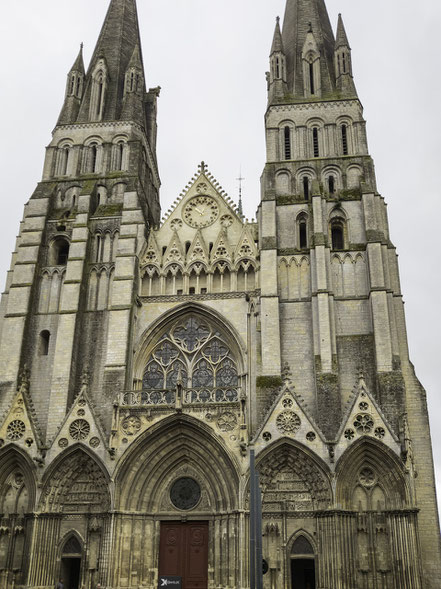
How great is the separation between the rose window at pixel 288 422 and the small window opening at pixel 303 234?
318 inches

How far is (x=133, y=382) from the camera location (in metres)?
Answer: 25.8

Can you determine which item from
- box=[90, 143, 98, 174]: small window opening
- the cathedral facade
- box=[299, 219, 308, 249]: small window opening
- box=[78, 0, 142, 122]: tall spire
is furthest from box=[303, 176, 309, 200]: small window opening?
box=[78, 0, 142, 122]: tall spire

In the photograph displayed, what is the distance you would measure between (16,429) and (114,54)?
21459 mm

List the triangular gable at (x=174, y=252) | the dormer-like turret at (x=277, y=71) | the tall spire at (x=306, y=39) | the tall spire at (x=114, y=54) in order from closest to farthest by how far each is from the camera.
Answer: the triangular gable at (x=174, y=252) → the dormer-like turret at (x=277, y=71) → the tall spire at (x=306, y=39) → the tall spire at (x=114, y=54)

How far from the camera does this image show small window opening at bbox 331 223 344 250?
1081 inches

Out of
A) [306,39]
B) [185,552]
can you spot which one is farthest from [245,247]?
[306,39]

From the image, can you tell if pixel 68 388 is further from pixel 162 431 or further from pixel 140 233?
pixel 140 233

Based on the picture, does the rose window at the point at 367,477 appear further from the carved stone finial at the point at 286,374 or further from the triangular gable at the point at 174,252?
the triangular gable at the point at 174,252

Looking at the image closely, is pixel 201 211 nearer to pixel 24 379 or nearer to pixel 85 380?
pixel 85 380

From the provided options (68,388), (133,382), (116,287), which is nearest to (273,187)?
(116,287)

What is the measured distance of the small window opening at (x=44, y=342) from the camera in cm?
2643

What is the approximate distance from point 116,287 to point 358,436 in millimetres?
11457

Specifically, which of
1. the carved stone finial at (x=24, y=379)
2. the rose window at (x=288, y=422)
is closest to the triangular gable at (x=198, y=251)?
the carved stone finial at (x=24, y=379)

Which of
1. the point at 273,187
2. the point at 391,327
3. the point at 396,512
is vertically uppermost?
the point at 273,187
